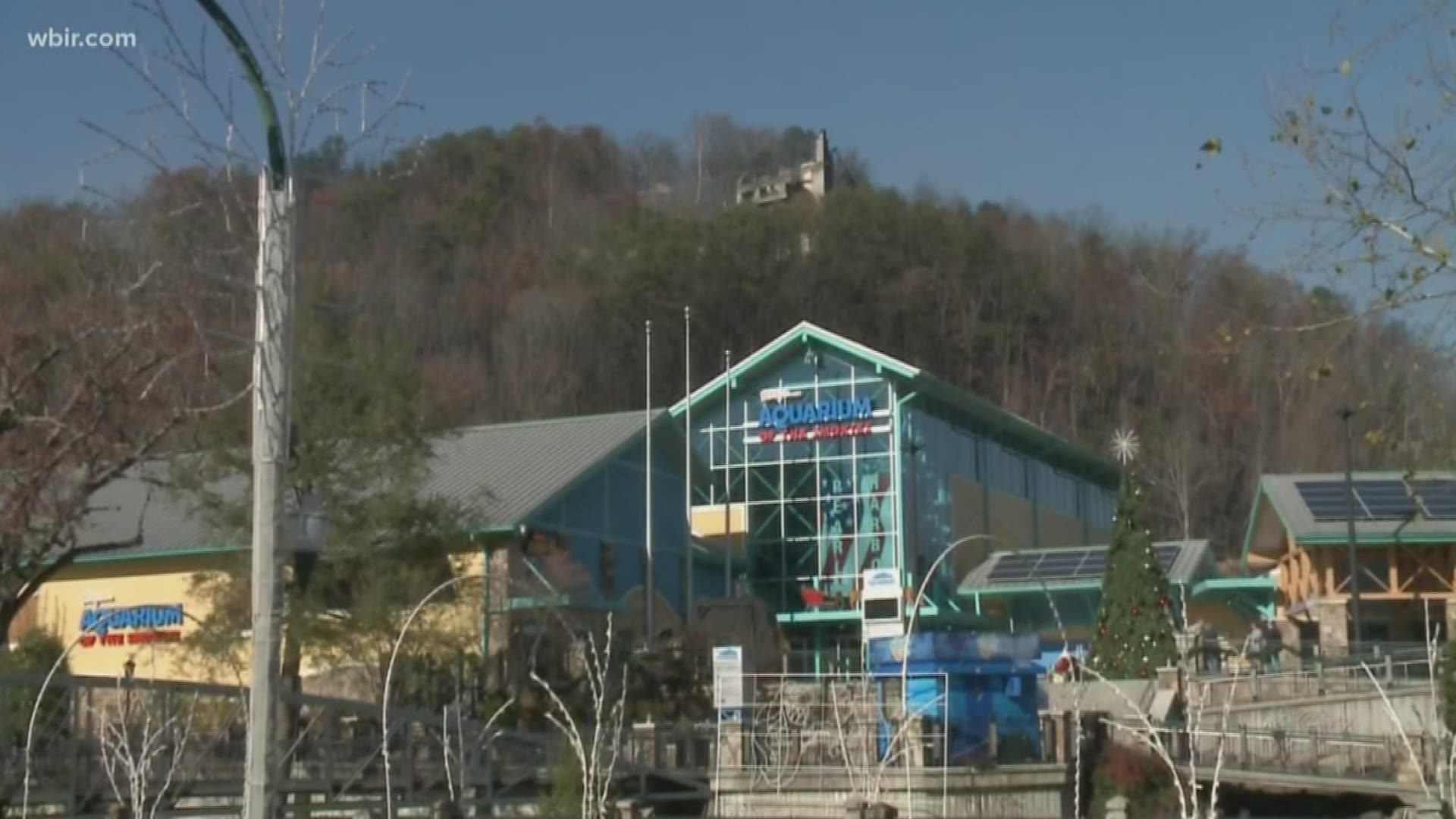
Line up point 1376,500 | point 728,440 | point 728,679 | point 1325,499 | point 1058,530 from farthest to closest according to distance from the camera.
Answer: point 1058,530 < point 728,440 < point 1325,499 < point 1376,500 < point 728,679

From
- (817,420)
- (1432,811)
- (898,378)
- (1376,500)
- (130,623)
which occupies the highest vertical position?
(898,378)

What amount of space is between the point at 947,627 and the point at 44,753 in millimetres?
36005

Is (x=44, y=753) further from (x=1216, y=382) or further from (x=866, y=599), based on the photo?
(x=1216, y=382)

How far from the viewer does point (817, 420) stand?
54.5 m

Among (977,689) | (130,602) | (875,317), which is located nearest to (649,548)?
(130,602)

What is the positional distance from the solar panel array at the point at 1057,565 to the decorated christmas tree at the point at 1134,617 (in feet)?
42.2

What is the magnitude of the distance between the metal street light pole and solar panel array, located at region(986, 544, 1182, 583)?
4189 cm

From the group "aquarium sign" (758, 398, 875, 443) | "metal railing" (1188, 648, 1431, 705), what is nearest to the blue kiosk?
"metal railing" (1188, 648, 1431, 705)

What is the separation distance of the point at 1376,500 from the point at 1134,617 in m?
11.3

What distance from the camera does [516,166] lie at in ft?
336

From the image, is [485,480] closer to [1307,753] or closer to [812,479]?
[812,479]

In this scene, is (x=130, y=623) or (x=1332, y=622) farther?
(x=1332, y=622)

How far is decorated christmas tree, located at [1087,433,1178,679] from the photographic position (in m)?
35.2

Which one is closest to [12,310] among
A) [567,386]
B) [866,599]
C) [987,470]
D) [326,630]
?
[326,630]
